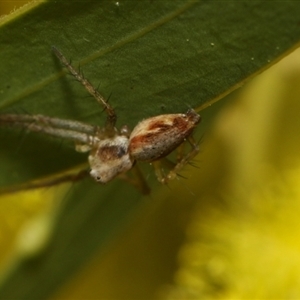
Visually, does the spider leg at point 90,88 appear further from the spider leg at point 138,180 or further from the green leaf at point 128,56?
the spider leg at point 138,180

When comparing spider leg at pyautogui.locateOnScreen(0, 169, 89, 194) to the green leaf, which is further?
spider leg at pyautogui.locateOnScreen(0, 169, 89, 194)

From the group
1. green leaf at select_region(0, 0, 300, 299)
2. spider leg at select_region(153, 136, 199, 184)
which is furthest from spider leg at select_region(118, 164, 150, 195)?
green leaf at select_region(0, 0, 300, 299)

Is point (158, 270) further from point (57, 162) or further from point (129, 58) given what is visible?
point (129, 58)

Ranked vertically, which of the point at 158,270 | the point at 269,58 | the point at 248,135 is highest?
the point at 269,58

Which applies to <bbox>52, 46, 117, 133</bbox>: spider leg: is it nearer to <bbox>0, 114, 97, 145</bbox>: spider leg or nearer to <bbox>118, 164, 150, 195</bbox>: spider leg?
<bbox>0, 114, 97, 145</bbox>: spider leg

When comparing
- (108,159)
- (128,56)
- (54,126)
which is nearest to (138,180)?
(108,159)

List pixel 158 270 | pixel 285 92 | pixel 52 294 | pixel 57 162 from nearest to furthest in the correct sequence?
pixel 57 162
pixel 52 294
pixel 285 92
pixel 158 270

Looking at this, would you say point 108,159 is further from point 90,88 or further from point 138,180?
point 90,88

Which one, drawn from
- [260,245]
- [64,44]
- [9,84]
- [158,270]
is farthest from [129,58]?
[158,270]
